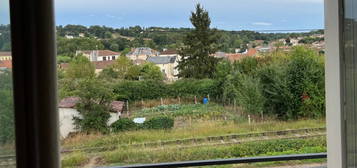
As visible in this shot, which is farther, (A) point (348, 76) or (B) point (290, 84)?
(B) point (290, 84)

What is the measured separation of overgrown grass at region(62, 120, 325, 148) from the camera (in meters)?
3.50

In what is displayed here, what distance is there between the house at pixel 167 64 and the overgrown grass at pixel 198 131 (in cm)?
51

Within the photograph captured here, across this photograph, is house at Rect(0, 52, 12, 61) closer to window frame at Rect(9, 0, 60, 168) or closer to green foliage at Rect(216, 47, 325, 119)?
window frame at Rect(9, 0, 60, 168)

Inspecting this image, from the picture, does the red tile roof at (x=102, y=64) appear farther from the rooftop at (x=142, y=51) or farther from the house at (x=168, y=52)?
the house at (x=168, y=52)

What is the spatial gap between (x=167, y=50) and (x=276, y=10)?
3.71ft

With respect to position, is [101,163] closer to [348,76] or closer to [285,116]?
[285,116]

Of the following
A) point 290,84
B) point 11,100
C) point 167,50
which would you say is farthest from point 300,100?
point 11,100

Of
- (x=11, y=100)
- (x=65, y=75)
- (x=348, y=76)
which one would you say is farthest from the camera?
(x=65, y=75)

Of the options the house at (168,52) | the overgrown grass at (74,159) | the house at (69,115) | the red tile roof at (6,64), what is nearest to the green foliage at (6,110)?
the red tile roof at (6,64)

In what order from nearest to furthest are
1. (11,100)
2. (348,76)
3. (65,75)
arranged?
(11,100) → (348,76) → (65,75)

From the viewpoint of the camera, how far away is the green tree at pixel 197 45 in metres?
3.47

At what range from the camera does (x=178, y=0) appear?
3451mm

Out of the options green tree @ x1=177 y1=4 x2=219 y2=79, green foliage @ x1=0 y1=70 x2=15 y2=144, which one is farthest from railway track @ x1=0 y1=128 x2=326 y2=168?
green foliage @ x1=0 y1=70 x2=15 y2=144

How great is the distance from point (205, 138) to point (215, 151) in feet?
0.57
